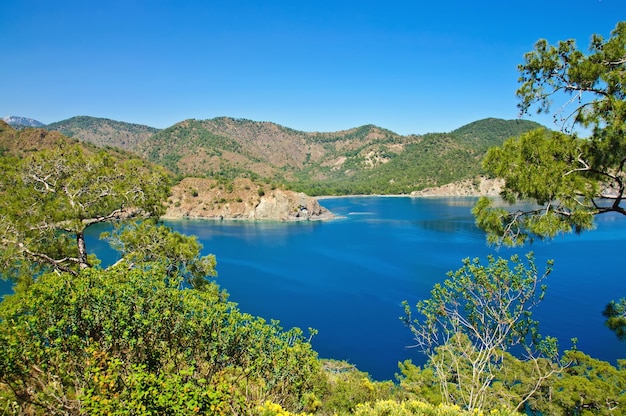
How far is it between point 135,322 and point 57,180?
5.76 meters

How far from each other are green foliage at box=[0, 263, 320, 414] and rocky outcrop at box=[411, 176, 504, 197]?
12159cm

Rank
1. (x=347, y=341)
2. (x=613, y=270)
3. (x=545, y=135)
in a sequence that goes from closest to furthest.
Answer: (x=545, y=135)
(x=347, y=341)
(x=613, y=270)

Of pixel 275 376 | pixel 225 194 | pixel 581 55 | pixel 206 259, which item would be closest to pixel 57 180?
pixel 206 259

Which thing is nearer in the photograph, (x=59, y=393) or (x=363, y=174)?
(x=59, y=393)

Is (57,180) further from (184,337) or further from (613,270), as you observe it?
(613,270)

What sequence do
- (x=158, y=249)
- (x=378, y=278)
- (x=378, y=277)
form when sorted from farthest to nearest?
(x=378, y=277) → (x=378, y=278) → (x=158, y=249)

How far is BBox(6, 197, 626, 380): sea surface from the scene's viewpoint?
A: 23.7 m

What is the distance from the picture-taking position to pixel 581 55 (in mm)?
5676

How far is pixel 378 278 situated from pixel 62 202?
30852 millimetres

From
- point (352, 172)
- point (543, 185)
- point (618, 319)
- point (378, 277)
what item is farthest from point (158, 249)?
point (352, 172)

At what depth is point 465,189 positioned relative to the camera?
126m

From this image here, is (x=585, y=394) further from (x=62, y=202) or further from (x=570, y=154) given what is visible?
(x=62, y=202)

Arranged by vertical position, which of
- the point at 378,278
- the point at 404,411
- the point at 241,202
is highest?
the point at 404,411

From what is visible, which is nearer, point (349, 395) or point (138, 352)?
point (138, 352)
